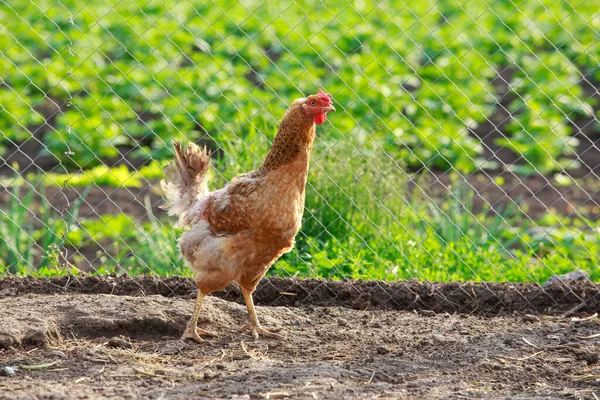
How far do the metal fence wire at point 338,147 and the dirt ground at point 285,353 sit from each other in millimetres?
636

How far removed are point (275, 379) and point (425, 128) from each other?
546 centimetres

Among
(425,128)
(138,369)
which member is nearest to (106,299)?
(138,369)

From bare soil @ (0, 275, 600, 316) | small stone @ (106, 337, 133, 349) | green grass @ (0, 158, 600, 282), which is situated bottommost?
small stone @ (106, 337, 133, 349)

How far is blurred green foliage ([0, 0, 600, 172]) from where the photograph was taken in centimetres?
802

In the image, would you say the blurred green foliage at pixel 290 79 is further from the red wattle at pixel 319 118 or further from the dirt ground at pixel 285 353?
the red wattle at pixel 319 118

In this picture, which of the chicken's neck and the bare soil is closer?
the chicken's neck

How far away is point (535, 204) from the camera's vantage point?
7383mm

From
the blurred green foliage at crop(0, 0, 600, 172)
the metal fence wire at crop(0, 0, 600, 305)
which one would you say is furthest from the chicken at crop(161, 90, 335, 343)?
the blurred green foliage at crop(0, 0, 600, 172)

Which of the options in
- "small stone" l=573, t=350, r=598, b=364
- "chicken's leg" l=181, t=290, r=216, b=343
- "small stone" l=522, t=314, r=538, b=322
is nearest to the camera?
"small stone" l=573, t=350, r=598, b=364

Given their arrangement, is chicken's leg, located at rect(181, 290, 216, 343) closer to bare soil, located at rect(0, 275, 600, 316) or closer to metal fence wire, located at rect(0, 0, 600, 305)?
bare soil, located at rect(0, 275, 600, 316)

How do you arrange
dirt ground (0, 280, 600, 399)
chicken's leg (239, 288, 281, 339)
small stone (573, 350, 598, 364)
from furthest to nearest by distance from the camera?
chicken's leg (239, 288, 281, 339)
small stone (573, 350, 598, 364)
dirt ground (0, 280, 600, 399)

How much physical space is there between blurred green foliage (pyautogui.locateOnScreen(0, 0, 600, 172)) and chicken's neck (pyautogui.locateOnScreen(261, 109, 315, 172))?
6.29ft

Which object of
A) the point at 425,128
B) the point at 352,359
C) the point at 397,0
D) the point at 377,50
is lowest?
the point at 352,359

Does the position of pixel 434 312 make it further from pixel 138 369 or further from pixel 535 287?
pixel 138 369
